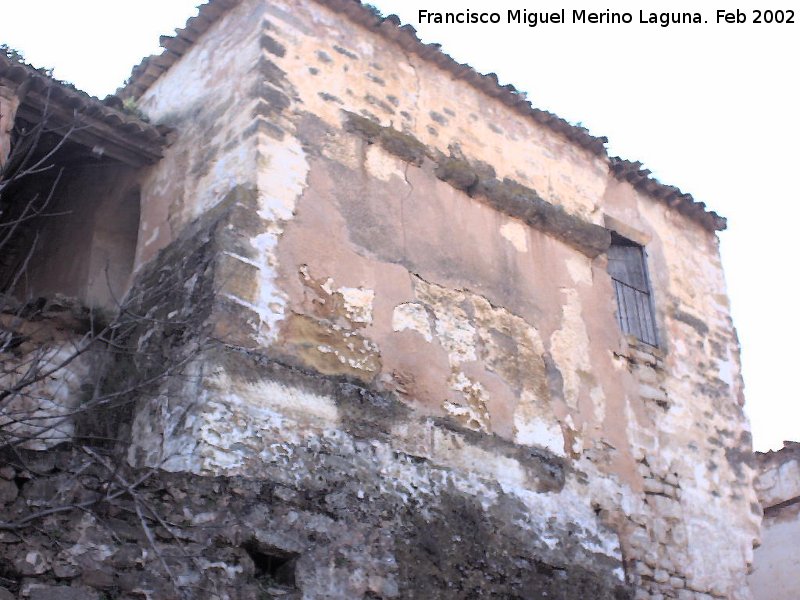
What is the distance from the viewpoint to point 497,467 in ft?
24.4

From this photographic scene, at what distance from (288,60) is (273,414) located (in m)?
2.74

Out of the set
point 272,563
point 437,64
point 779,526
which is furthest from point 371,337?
point 779,526

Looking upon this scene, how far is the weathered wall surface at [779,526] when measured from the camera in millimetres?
12312

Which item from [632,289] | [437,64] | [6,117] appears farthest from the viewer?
[632,289]

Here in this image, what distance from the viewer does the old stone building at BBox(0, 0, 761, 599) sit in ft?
20.2

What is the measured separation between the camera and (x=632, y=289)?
9.47 m

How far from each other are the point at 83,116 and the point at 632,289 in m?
4.81

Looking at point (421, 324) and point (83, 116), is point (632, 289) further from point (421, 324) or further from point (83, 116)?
point (83, 116)

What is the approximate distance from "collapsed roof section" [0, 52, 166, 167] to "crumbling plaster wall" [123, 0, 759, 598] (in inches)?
9.0

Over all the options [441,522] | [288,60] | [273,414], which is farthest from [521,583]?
[288,60]

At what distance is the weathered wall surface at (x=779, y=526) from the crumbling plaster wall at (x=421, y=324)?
3.30 metres

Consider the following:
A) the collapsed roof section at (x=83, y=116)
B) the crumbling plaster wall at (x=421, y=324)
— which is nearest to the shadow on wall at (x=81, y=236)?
the collapsed roof section at (x=83, y=116)

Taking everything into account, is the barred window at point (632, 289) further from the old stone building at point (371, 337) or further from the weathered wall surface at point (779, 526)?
the weathered wall surface at point (779, 526)

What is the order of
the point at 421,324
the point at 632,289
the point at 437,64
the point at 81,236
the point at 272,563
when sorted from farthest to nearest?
the point at 632,289
the point at 437,64
the point at 81,236
the point at 421,324
the point at 272,563
